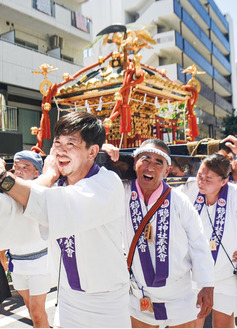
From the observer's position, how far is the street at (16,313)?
378 centimetres

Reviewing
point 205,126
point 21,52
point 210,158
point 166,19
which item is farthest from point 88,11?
point 210,158

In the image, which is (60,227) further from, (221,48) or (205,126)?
(221,48)

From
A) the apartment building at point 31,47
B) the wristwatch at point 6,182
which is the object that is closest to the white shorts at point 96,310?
the wristwatch at point 6,182

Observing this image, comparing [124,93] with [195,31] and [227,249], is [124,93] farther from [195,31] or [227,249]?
[195,31]

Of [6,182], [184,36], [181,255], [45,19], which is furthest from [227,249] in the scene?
[184,36]

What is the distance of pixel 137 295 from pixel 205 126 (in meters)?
29.8

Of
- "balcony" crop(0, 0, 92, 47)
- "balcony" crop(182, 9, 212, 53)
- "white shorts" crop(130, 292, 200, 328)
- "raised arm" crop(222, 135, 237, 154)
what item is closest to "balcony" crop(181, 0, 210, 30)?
"balcony" crop(182, 9, 212, 53)

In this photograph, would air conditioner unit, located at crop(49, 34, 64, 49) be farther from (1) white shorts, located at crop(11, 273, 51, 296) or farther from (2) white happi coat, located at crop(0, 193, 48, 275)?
(2) white happi coat, located at crop(0, 193, 48, 275)

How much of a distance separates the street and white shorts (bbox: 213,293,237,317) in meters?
1.95

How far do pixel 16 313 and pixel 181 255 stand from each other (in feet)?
8.93

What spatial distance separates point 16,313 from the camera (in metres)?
4.11

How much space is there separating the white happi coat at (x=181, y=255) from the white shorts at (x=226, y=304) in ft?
1.88

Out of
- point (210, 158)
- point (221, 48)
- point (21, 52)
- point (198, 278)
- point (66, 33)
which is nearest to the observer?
point (198, 278)

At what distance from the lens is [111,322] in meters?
1.71
